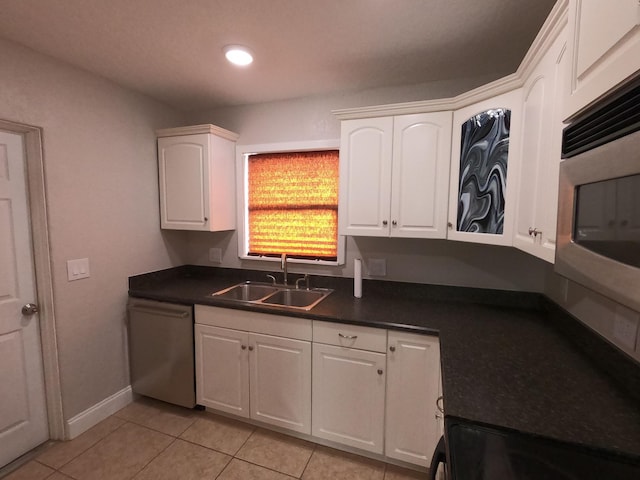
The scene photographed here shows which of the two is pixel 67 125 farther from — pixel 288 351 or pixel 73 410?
pixel 288 351

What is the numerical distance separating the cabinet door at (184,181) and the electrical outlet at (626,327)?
2481mm

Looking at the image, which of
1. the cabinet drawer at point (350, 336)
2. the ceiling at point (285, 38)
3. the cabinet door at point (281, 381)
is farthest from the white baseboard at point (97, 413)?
the ceiling at point (285, 38)

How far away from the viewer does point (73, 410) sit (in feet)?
6.65

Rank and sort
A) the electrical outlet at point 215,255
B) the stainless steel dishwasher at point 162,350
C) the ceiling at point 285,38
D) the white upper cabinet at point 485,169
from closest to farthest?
1. the ceiling at point 285,38
2. the white upper cabinet at point 485,169
3. the stainless steel dishwasher at point 162,350
4. the electrical outlet at point 215,255

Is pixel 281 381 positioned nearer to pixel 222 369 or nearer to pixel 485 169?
pixel 222 369

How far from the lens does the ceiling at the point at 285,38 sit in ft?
4.54

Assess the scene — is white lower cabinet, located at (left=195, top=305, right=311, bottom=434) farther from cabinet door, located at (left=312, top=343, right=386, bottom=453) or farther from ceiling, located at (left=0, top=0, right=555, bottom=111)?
ceiling, located at (left=0, top=0, right=555, bottom=111)

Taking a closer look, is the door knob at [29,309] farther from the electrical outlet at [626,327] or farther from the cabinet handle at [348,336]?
the electrical outlet at [626,327]

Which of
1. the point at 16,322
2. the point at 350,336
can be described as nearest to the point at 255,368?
the point at 350,336

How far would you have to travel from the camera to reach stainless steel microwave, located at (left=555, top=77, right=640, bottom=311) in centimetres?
54

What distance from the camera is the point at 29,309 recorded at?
186cm

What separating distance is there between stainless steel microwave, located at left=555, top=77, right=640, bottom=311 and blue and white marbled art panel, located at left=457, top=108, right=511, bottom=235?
0.84m

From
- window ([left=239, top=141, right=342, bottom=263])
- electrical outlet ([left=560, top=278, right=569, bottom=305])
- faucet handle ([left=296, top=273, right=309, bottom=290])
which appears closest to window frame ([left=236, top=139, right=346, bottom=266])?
window ([left=239, top=141, right=342, bottom=263])

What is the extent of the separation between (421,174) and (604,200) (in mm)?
1308
